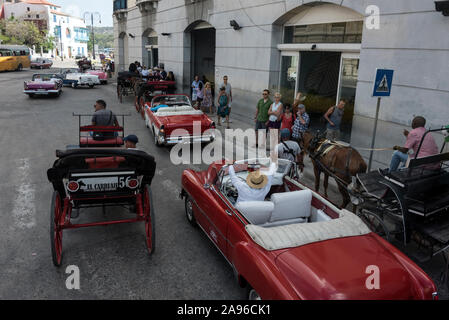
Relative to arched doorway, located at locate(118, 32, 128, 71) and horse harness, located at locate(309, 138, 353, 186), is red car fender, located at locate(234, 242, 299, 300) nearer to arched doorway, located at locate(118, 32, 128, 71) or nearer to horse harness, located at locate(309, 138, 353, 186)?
horse harness, located at locate(309, 138, 353, 186)

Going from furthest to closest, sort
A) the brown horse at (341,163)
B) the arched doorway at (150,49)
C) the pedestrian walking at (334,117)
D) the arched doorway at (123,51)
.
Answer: the arched doorway at (123,51), the arched doorway at (150,49), the pedestrian walking at (334,117), the brown horse at (341,163)

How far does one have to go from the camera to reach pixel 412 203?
15.1ft

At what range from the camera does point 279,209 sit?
4.49 m

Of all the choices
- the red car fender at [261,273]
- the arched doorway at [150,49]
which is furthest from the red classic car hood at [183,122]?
the arched doorway at [150,49]

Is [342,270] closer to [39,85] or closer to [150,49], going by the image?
[39,85]

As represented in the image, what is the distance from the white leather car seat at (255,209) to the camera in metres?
4.32

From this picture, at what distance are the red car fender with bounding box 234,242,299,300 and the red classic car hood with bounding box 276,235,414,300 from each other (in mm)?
79

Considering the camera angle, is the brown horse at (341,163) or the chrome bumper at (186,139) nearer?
the brown horse at (341,163)

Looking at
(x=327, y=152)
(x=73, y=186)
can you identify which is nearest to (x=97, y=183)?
(x=73, y=186)

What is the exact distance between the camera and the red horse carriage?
4676mm

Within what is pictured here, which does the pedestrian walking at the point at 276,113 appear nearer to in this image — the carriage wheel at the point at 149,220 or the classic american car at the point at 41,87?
the carriage wheel at the point at 149,220

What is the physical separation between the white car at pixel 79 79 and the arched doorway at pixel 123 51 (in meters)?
10.5

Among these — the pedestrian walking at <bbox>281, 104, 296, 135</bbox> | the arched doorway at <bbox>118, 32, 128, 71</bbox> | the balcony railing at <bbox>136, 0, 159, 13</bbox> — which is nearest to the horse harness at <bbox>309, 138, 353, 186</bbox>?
the pedestrian walking at <bbox>281, 104, 296, 135</bbox>
